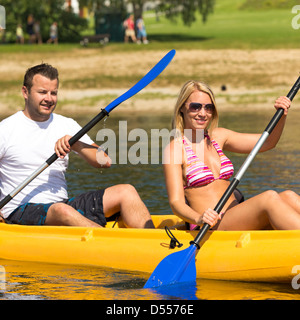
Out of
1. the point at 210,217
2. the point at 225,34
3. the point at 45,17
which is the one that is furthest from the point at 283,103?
the point at 45,17

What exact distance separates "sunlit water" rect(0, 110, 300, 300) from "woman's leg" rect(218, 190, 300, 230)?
1.31 feet

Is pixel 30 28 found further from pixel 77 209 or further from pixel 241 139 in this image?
pixel 241 139

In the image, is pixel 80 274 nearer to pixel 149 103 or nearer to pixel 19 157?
pixel 19 157

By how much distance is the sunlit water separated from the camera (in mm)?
5199

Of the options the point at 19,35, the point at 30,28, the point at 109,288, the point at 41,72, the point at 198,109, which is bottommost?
the point at 109,288

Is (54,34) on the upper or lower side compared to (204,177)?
upper

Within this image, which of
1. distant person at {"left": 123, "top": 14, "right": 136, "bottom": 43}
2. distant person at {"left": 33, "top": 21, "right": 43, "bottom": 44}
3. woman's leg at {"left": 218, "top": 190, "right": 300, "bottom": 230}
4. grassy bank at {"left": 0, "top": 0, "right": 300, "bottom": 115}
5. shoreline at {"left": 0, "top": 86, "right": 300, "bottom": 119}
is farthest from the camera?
distant person at {"left": 33, "top": 21, "right": 43, "bottom": 44}

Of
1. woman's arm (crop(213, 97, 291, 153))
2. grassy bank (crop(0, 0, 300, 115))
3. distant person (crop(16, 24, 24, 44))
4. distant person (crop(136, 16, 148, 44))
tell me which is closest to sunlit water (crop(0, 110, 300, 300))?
woman's arm (crop(213, 97, 291, 153))

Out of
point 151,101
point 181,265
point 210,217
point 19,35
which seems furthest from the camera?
point 19,35

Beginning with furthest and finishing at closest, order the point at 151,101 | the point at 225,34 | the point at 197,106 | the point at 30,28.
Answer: the point at 225,34, the point at 30,28, the point at 151,101, the point at 197,106

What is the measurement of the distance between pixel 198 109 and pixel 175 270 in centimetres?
110

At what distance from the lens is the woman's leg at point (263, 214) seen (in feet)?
16.8

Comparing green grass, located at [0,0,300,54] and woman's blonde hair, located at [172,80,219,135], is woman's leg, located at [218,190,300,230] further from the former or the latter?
green grass, located at [0,0,300,54]

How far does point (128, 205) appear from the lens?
5.76m
